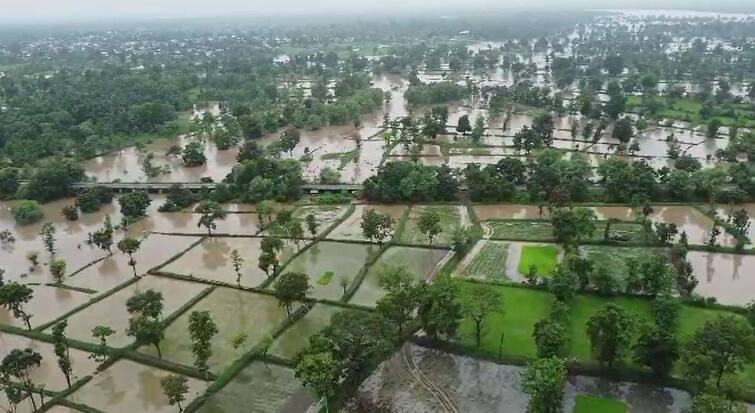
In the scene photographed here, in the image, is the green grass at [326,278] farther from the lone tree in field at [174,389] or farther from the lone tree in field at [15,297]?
the lone tree in field at [15,297]

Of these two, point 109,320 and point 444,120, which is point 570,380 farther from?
point 444,120

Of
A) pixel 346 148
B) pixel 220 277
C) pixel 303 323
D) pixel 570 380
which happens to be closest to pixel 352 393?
pixel 303 323

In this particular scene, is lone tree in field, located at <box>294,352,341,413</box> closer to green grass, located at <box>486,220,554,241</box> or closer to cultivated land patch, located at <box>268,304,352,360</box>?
cultivated land patch, located at <box>268,304,352,360</box>

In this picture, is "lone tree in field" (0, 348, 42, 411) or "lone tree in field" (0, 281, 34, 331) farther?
"lone tree in field" (0, 281, 34, 331)

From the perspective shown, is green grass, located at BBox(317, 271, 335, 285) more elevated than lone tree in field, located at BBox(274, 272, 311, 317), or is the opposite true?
lone tree in field, located at BBox(274, 272, 311, 317)

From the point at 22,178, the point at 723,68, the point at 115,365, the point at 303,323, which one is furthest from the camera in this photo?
the point at 723,68

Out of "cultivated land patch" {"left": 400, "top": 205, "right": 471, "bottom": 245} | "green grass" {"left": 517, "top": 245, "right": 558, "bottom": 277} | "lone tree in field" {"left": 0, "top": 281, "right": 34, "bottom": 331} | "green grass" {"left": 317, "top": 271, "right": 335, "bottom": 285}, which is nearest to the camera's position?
"lone tree in field" {"left": 0, "top": 281, "right": 34, "bottom": 331}

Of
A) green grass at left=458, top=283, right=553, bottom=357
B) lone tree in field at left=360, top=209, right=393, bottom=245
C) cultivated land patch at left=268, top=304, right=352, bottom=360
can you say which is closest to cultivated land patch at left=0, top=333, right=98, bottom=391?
cultivated land patch at left=268, top=304, right=352, bottom=360
